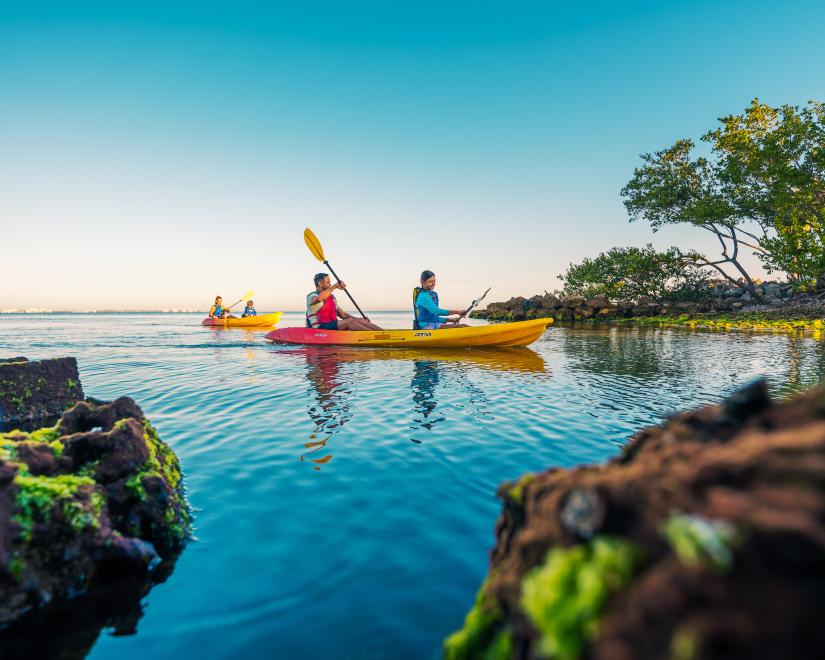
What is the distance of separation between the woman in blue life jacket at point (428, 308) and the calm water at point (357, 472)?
13.4ft

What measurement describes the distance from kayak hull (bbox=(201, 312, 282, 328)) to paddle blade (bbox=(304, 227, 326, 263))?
15.0 meters

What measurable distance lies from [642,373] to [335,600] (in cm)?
1085

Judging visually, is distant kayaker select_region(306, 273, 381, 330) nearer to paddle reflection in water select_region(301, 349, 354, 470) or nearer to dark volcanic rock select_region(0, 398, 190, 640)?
paddle reflection in water select_region(301, 349, 354, 470)

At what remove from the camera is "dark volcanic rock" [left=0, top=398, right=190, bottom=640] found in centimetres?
259

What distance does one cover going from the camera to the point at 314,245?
60.8 feet

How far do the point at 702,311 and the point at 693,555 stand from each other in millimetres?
43549

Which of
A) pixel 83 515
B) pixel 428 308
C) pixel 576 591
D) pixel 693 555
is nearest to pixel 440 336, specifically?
pixel 428 308

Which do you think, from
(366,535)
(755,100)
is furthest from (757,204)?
(366,535)

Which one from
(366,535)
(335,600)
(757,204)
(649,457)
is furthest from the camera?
(757,204)

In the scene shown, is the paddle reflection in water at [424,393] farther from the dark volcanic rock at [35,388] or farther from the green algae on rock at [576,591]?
the dark volcanic rock at [35,388]

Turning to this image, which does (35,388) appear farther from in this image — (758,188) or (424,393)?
(758,188)

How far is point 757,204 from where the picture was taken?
32594 mm

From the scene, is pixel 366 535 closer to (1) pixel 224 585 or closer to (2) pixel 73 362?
(1) pixel 224 585

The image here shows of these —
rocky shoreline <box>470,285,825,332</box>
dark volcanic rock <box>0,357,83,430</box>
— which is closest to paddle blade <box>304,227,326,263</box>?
dark volcanic rock <box>0,357,83,430</box>
